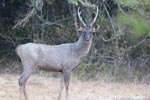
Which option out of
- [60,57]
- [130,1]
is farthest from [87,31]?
[130,1]

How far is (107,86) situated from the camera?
1199 centimetres

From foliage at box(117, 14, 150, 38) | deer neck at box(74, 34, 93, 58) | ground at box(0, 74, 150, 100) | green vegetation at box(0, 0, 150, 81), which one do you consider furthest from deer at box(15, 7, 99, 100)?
green vegetation at box(0, 0, 150, 81)

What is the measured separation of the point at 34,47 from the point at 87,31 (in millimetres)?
1089

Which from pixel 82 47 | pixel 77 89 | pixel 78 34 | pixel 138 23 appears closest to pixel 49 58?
pixel 82 47

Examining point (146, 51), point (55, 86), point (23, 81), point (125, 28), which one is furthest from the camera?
point (146, 51)

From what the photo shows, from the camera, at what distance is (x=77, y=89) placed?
11.4 meters

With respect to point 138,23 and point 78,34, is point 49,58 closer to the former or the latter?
point 138,23

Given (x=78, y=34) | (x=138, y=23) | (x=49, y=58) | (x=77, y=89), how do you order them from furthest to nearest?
(x=78, y=34)
(x=77, y=89)
(x=138, y=23)
(x=49, y=58)

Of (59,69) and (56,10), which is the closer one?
(59,69)

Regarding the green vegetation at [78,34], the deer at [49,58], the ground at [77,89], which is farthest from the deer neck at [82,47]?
Result: the green vegetation at [78,34]

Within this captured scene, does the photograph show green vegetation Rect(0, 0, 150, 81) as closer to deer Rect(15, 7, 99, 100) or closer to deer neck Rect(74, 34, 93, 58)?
deer neck Rect(74, 34, 93, 58)

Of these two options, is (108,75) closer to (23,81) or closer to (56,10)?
(56,10)

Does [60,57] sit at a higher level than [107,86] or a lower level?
higher

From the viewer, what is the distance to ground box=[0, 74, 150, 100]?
413 inches
